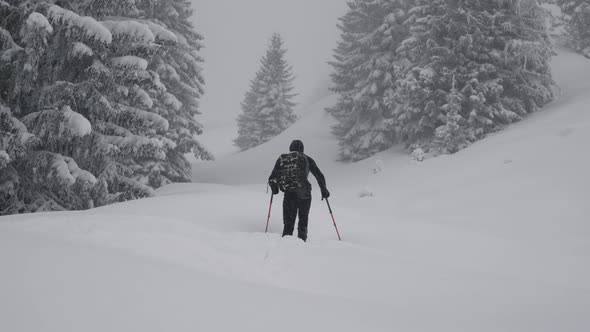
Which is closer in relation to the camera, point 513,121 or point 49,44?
point 49,44

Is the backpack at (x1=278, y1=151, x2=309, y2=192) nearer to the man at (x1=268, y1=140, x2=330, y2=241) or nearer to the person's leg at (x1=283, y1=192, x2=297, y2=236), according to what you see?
the man at (x1=268, y1=140, x2=330, y2=241)

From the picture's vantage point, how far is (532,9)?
1658cm

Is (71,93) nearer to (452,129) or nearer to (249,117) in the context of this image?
(452,129)

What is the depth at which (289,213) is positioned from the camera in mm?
6684

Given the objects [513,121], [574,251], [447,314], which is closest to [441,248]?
[574,251]

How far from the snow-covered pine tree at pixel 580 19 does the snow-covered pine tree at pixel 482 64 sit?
11129mm

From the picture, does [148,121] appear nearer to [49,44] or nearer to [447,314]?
[49,44]

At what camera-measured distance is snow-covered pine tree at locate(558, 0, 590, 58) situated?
2588 cm

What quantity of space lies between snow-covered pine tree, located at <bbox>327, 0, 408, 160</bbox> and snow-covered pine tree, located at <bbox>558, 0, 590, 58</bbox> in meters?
12.3

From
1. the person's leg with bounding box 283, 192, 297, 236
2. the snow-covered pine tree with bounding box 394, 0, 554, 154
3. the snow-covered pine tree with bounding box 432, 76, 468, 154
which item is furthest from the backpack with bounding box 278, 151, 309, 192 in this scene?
the snow-covered pine tree with bounding box 394, 0, 554, 154

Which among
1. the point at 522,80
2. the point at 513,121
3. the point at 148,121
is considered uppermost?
the point at 522,80

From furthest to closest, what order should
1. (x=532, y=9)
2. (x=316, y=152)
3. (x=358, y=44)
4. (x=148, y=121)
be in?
(x=316, y=152) < (x=358, y=44) < (x=532, y=9) < (x=148, y=121)

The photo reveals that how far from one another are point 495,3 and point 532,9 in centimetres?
167

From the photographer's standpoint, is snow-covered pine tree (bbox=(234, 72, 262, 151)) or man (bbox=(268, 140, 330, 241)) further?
snow-covered pine tree (bbox=(234, 72, 262, 151))
